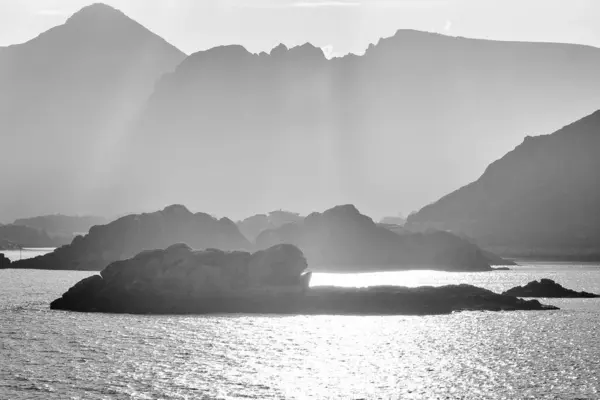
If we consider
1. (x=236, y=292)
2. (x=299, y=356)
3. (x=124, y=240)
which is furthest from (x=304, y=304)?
(x=124, y=240)

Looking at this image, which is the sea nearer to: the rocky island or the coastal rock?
the rocky island

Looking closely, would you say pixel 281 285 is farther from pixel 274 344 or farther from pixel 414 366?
pixel 414 366

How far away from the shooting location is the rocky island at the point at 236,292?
97.7 metres

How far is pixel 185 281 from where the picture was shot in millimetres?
100250

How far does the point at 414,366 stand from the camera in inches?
2403

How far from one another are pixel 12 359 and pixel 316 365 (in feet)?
79.9

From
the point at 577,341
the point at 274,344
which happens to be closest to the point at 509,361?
the point at 577,341

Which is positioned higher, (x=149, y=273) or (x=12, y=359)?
(x=149, y=273)

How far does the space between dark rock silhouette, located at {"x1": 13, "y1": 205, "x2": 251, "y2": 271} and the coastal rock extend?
3205 inches

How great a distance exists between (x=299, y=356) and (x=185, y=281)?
126ft

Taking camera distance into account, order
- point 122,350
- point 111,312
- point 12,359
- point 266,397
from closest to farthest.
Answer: point 266,397 < point 12,359 < point 122,350 < point 111,312

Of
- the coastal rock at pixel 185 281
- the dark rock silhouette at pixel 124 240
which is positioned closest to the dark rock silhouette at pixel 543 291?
the coastal rock at pixel 185 281

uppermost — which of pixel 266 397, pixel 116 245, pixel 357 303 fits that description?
pixel 116 245

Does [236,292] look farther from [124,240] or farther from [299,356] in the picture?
[124,240]
